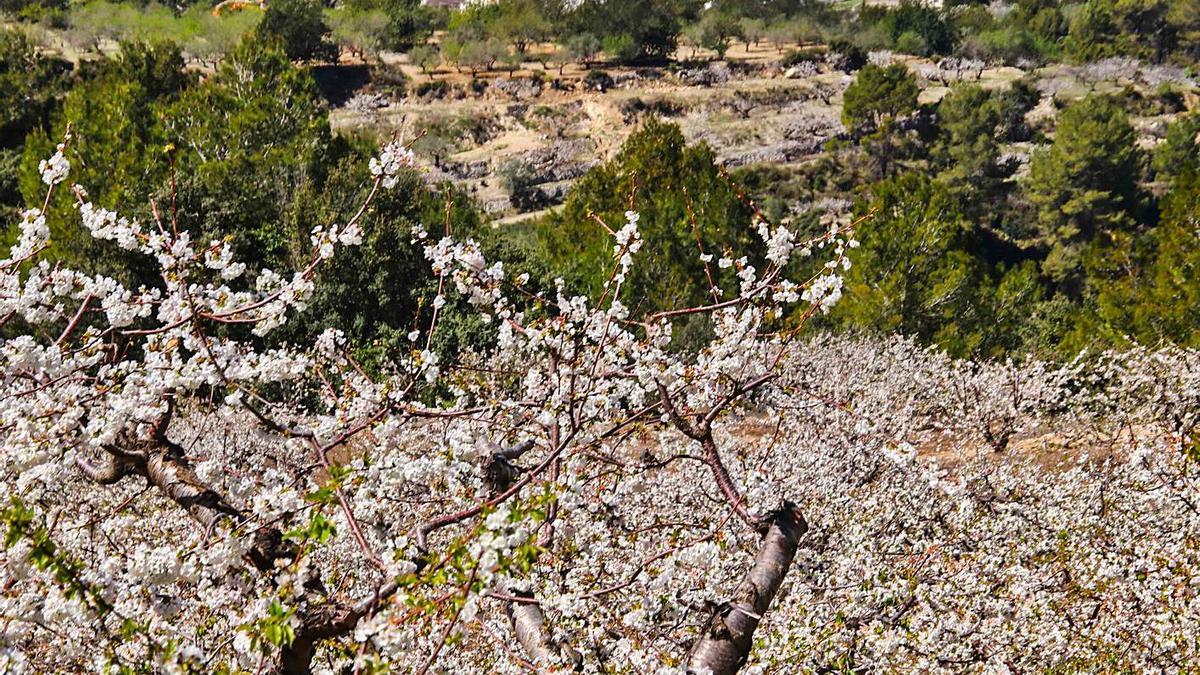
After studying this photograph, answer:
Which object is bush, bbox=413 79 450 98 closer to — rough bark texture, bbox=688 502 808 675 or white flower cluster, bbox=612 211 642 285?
white flower cluster, bbox=612 211 642 285

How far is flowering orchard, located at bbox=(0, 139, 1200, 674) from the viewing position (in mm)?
3051

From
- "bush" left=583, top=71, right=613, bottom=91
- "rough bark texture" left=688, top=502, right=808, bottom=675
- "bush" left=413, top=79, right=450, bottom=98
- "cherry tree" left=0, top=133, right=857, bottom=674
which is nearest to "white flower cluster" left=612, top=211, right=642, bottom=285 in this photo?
"cherry tree" left=0, top=133, right=857, bottom=674

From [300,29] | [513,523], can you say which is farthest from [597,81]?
[513,523]

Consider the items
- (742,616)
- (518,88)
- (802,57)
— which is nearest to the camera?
(742,616)

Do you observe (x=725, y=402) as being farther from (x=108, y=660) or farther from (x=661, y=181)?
(x=661, y=181)

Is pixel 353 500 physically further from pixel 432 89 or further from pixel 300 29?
pixel 300 29

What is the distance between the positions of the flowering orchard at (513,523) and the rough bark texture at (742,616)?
0.01 meters

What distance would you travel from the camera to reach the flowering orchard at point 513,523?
305 centimetres

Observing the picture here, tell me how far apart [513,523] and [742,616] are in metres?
1.34

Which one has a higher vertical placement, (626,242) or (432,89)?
(432,89)

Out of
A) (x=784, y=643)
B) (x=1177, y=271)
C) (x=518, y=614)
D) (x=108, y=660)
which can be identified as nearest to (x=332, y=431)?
(x=518, y=614)

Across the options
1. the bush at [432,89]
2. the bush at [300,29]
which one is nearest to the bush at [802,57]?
the bush at [432,89]

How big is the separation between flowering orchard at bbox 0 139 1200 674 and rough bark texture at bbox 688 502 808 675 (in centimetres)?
1

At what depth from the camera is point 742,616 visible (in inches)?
137
